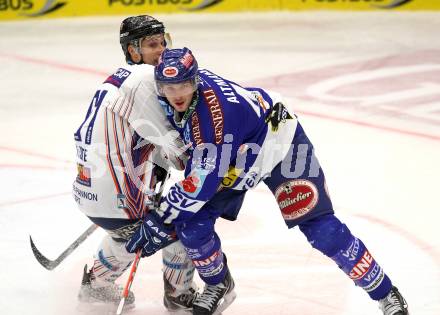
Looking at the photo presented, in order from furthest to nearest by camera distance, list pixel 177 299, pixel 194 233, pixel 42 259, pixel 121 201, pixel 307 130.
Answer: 1. pixel 307 130
2. pixel 42 259
3. pixel 177 299
4. pixel 121 201
5. pixel 194 233

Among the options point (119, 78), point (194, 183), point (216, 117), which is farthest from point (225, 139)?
point (119, 78)

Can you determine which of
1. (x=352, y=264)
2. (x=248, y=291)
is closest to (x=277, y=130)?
(x=352, y=264)

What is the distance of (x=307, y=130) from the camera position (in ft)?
21.1

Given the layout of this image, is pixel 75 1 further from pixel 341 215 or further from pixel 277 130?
pixel 277 130

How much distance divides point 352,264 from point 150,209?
2.88ft

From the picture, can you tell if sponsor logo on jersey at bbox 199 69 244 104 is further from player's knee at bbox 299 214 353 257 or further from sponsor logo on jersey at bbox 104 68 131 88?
player's knee at bbox 299 214 353 257

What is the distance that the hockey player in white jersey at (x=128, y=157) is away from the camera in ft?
12.2

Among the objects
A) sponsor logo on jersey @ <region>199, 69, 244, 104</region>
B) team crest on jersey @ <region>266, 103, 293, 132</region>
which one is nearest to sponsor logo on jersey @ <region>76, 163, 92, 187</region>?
sponsor logo on jersey @ <region>199, 69, 244, 104</region>

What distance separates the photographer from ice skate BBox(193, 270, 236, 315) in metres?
3.94

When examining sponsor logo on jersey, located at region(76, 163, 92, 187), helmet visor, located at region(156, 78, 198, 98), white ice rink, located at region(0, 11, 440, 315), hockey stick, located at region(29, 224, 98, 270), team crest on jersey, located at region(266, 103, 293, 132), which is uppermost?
helmet visor, located at region(156, 78, 198, 98)

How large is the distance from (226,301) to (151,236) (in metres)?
0.51

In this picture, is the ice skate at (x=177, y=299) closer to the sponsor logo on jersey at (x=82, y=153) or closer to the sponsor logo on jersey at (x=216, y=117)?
the sponsor logo on jersey at (x=82, y=153)

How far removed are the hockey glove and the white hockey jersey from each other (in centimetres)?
16

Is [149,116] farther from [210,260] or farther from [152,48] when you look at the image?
[210,260]
